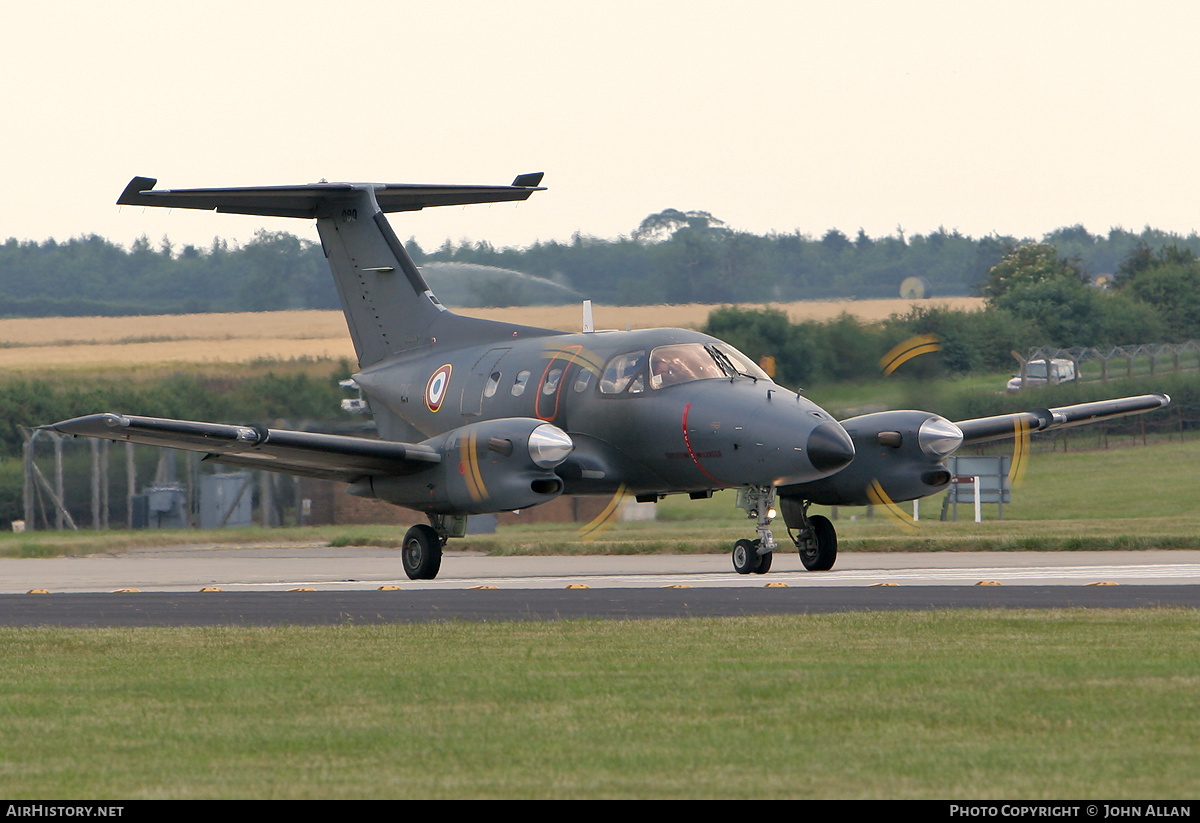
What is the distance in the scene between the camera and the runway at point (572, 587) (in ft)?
53.9

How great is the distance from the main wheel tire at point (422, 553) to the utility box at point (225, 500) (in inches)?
605

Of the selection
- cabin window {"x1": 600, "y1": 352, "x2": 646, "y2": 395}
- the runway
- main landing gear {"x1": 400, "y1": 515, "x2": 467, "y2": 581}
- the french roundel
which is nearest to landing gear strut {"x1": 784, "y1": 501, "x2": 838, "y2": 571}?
the runway

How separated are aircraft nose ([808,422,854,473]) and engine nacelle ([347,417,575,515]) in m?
3.45

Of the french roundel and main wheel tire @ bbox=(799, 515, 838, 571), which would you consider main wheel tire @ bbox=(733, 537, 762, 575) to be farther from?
the french roundel

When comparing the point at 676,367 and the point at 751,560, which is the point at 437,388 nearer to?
the point at 676,367

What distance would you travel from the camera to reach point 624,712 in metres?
9.43

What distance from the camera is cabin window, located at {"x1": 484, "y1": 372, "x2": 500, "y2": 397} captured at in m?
25.0

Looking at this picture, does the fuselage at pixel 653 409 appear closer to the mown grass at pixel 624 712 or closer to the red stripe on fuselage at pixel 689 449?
the red stripe on fuselage at pixel 689 449

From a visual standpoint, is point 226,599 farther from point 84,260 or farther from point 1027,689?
point 84,260

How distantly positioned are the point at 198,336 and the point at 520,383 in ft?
55.7

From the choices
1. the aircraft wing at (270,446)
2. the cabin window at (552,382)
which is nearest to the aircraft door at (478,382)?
the cabin window at (552,382)

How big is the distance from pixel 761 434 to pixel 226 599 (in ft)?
24.5

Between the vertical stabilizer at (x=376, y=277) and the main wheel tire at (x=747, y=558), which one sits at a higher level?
the vertical stabilizer at (x=376, y=277)

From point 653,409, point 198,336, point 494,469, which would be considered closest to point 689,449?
point 653,409
